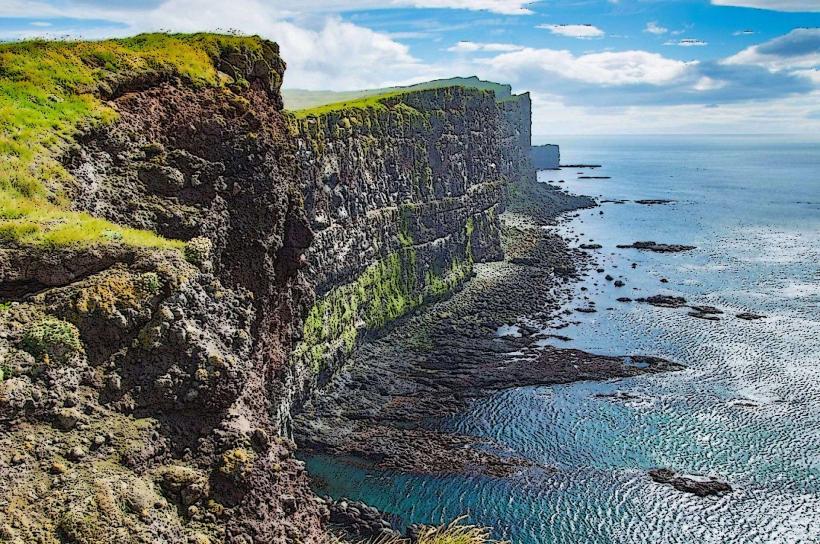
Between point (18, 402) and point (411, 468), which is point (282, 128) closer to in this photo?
point (18, 402)

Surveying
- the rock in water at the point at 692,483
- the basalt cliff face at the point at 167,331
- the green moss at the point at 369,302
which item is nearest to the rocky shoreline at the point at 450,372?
the green moss at the point at 369,302

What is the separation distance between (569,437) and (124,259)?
43.6m

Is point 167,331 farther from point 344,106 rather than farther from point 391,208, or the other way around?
point 391,208

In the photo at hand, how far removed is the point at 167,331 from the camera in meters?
18.3

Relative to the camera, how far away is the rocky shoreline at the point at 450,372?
5241 centimetres

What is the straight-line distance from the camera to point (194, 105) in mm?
31203

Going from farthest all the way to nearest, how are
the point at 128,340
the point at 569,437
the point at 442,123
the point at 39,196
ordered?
the point at 442,123, the point at 569,437, the point at 39,196, the point at 128,340

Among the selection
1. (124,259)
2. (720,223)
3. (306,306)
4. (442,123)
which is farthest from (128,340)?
(720,223)

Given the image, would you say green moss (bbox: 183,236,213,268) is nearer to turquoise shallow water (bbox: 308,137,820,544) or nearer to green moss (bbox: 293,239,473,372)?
turquoise shallow water (bbox: 308,137,820,544)

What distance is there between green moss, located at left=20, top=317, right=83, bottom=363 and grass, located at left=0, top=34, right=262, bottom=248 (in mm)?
3548

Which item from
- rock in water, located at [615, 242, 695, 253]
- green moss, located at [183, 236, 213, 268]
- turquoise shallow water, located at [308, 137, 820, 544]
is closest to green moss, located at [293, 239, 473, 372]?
turquoise shallow water, located at [308, 137, 820, 544]

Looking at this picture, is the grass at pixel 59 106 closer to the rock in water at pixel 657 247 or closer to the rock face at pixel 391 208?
the rock face at pixel 391 208

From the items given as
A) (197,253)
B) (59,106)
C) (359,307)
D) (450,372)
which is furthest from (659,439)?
(59,106)

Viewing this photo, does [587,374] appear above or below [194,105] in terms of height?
below
